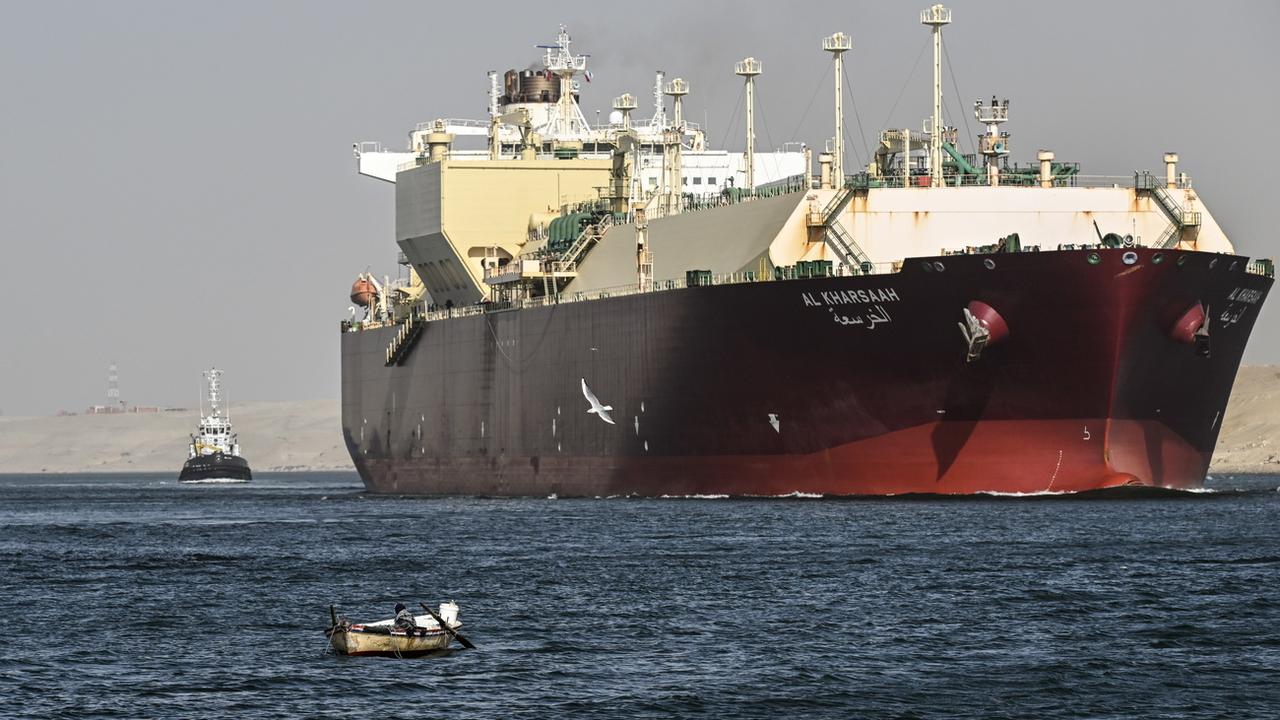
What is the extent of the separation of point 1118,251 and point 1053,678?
26.1 meters

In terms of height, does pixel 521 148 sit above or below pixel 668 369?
above

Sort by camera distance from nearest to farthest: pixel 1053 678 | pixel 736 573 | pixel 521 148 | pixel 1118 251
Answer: pixel 1053 678, pixel 736 573, pixel 1118 251, pixel 521 148

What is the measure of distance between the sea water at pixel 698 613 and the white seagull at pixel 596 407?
8.84 m

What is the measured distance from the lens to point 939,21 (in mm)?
63781

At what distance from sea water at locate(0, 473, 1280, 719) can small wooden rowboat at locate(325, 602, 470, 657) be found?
0.81 feet

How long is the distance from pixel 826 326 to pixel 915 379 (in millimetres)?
2881

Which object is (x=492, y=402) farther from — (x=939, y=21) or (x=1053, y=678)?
(x=1053, y=678)

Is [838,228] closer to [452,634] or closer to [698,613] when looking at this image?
[698,613]

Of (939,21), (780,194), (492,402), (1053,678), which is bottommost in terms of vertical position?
(1053,678)

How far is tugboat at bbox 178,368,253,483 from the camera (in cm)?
13338

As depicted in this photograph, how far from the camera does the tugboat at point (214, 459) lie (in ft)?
438

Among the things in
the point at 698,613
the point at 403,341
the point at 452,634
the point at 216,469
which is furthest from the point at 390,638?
the point at 216,469

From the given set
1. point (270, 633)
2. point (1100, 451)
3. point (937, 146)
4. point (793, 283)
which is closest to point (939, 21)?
point (937, 146)

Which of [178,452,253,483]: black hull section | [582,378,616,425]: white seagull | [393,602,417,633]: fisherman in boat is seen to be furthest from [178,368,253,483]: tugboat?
[393,602,417,633]: fisherman in boat
